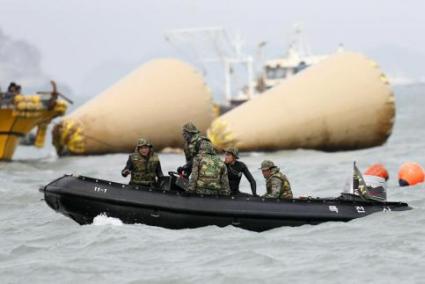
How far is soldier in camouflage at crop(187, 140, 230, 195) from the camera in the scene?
16.9 m

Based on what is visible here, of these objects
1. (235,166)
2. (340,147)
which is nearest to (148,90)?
(340,147)

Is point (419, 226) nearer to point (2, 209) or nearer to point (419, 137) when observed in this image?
point (2, 209)

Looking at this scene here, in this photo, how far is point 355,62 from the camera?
36.1 m

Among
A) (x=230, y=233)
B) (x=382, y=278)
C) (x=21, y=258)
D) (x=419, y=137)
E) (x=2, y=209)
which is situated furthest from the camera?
(x=419, y=137)

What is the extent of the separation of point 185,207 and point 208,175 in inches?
24.6

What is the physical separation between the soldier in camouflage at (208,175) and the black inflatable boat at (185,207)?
Answer: 0.18 metres

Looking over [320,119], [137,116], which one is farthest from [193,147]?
[137,116]

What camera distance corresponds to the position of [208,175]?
1686cm

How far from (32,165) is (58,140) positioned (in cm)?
243

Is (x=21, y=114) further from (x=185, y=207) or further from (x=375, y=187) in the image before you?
(x=185, y=207)

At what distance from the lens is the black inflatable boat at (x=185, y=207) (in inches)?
661

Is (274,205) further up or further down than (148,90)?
further down

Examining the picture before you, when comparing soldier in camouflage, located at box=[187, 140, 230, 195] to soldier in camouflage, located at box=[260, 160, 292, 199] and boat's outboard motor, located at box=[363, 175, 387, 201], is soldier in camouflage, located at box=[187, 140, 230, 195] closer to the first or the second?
soldier in camouflage, located at box=[260, 160, 292, 199]

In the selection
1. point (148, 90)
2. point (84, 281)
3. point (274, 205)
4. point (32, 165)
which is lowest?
point (84, 281)
